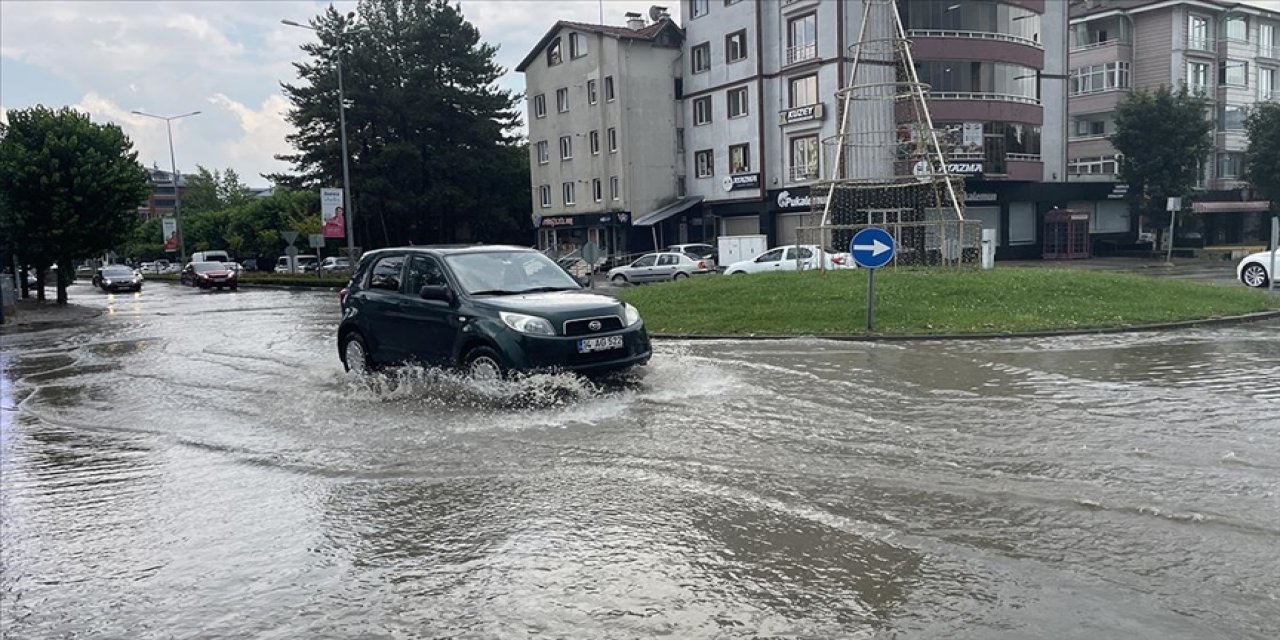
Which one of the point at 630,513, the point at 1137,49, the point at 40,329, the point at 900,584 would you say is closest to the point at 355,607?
the point at 630,513

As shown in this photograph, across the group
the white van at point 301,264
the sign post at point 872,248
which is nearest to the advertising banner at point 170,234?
the white van at point 301,264

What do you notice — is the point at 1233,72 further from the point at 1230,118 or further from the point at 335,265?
the point at 335,265

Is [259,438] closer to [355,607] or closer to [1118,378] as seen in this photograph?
[355,607]

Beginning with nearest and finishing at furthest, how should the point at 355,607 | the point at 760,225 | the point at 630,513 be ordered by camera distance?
1. the point at 355,607
2. the point at 630,513
3. the point at 760,225

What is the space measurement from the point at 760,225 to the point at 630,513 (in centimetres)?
4178

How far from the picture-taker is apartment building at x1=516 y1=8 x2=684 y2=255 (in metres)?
50.9

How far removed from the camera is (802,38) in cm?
4384

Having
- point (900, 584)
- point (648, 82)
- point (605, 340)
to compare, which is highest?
point (648, 82)

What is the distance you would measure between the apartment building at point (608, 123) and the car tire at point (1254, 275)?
31.4 m

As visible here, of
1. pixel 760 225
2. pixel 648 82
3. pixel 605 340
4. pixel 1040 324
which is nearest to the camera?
pixel 605 340

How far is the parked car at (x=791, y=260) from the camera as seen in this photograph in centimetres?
2864

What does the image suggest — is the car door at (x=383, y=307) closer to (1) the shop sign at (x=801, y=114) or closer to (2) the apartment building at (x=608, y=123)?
(1) the shop sign at (x=801, y=114)

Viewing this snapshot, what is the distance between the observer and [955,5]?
136 ft

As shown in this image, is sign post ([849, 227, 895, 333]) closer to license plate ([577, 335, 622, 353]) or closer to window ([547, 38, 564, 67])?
license plate ([577, 335, 622, 353])
